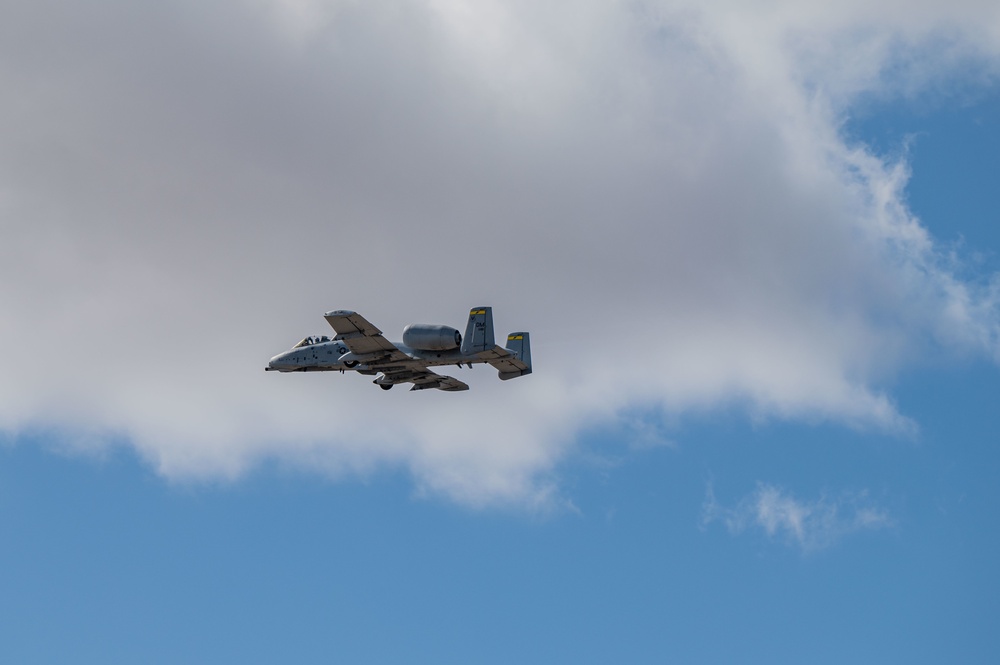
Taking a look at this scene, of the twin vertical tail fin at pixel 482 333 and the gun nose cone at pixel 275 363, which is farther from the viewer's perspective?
the gun nose cone at pixel 275 363

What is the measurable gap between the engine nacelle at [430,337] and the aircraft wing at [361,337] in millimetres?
2315

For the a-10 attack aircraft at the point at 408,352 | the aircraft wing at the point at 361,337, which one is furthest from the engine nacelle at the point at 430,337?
the aircraft wing at the point at 361,337

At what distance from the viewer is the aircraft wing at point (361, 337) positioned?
101738 mm

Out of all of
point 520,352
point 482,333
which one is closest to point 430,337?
point 482,333

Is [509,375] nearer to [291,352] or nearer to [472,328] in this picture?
[472,328]

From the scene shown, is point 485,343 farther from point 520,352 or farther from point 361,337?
point 361,337

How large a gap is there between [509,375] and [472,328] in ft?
18.2

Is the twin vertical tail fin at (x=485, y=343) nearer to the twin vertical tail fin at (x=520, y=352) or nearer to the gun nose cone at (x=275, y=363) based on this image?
the twin vertical tail fin at (x=520, y=352)

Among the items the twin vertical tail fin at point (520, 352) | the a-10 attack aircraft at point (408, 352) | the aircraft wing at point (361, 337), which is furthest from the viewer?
the twin vertical tail fin at point (520, 352)

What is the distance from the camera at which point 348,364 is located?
11025 cm

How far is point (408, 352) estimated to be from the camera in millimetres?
107875

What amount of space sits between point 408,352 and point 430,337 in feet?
15.6

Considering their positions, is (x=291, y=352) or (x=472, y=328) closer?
(x=472, y=328)

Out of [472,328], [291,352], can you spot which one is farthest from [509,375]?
[291,352]
